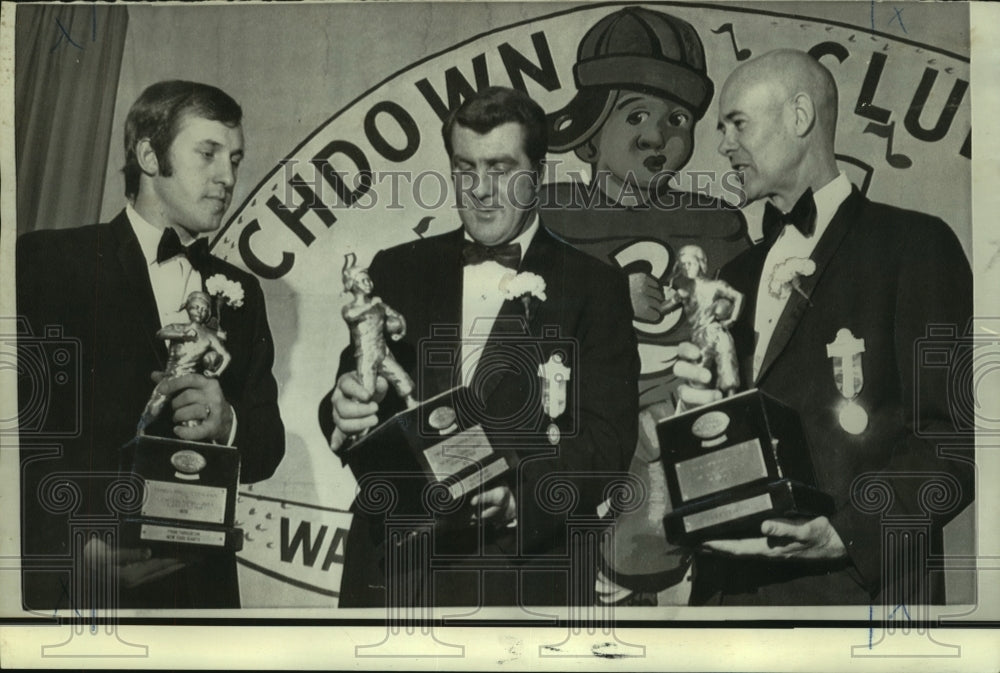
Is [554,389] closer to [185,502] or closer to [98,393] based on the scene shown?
[185,502]

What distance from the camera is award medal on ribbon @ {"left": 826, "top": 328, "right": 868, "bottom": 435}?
3.29 meters

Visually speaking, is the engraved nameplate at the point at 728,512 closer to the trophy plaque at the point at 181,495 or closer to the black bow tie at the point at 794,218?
the black bow tie at the point at 794,218

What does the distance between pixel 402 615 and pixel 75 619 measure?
104 centimetres

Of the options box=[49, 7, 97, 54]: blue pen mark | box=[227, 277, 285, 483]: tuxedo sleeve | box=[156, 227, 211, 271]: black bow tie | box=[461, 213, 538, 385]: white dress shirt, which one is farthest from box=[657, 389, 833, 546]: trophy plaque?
box=[49, 7, 97, 54]: blue pen mark

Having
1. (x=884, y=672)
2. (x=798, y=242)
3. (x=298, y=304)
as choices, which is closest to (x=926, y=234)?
(x=798, y=242)

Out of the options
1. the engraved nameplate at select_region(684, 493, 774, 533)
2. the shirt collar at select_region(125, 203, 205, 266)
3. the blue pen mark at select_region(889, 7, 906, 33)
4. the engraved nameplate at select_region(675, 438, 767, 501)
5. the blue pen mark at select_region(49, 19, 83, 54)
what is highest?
the blue pen mark at select_region(889, 7, 906, 33)

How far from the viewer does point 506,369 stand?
10.9ft

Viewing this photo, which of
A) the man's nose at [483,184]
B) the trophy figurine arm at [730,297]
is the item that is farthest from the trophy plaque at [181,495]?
the trophy figurine arm at [730,297]

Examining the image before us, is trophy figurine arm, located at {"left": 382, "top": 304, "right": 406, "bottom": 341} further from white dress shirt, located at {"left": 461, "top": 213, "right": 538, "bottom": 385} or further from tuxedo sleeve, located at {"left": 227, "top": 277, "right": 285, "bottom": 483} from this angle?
tuxedo sleeve, located at {"left": 227, "top": 277, "right": 285, "bottom": 483}

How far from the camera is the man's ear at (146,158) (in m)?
3.38

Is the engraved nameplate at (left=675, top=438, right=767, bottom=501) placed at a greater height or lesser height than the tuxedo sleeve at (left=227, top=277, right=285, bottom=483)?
lesser

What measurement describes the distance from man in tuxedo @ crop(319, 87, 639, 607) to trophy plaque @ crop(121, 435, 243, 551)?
38 centimetres

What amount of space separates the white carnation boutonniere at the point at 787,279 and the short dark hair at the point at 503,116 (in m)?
0.82

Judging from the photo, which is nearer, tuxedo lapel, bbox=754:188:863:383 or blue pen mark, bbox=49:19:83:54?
tuxedo lapel, bbox=754:188:863:383
